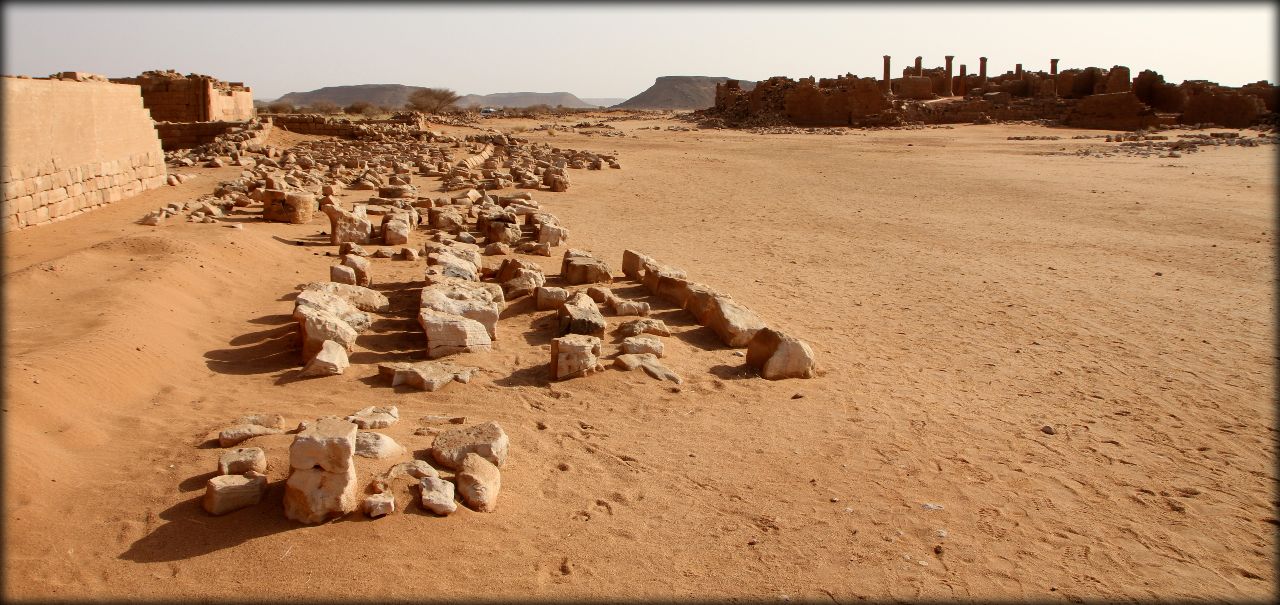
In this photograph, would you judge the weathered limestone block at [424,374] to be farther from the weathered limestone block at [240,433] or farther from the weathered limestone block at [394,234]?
the weathered limestone block at [394,234]

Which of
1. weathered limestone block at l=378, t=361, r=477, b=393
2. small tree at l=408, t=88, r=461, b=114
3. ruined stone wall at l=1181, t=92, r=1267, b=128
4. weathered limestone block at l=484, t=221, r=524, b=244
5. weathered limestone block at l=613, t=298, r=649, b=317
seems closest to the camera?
weathered limestone block at l=378, t=361, r=477, b=393

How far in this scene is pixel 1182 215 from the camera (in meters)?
14.0

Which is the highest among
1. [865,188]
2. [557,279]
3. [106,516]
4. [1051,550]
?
[865,188]

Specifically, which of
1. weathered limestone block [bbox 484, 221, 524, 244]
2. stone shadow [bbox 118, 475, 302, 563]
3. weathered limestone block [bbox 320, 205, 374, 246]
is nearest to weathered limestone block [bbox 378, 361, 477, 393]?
stone shadow [bbox 118, 475, 302, 563]

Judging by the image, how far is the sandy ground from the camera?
379 centimetres

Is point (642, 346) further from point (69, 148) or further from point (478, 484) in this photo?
point (69, 148)

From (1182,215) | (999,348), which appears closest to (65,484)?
(999,348)

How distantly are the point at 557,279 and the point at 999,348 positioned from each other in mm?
4542

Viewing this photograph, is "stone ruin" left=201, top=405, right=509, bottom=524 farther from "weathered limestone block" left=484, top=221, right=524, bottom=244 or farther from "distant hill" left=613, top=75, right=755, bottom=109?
"distant hill" left=613, top=75, right=755, bottom=109

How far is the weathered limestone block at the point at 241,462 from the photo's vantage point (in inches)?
164

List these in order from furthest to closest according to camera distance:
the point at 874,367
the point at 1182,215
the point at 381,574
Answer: the point at 1182,215
the point at 874,367
the point at 381,574

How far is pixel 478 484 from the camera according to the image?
423cm

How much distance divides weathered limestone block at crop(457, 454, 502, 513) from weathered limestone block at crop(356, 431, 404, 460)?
1.42ft

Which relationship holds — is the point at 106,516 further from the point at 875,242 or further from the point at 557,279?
the point at 875,242
